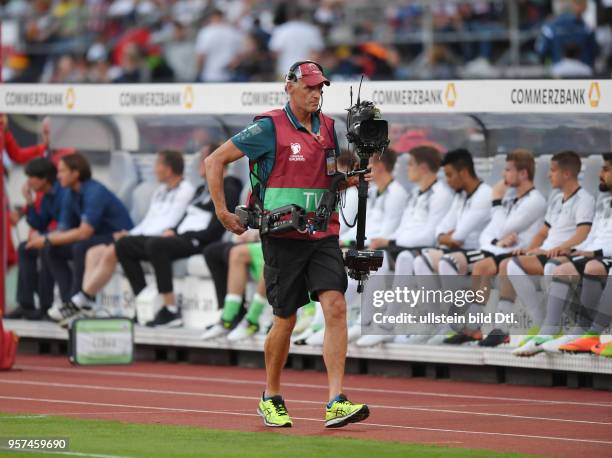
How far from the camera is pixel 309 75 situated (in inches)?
465

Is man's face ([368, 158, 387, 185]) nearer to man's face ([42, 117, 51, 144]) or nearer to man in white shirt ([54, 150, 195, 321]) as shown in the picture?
man in white shirt ([54, 150, 195, 321])

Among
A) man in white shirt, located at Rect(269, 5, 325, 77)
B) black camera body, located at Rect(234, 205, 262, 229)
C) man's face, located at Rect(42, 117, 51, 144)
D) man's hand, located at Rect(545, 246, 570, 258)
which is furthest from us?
man in white shirt, located at Rect(269, 5, 325, 77)

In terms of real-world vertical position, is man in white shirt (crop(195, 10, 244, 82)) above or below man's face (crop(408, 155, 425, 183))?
above

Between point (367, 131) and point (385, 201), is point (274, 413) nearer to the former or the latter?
point (367, 131)

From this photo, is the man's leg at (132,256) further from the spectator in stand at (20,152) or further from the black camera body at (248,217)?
the black camera body at (248,217)

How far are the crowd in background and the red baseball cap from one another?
9.95m

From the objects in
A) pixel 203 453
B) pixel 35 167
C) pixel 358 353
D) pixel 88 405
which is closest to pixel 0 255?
pixel 35 167

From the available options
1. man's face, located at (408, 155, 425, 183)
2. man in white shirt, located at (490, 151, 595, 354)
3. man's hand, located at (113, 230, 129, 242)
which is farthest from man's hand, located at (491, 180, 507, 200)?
man's hand, located at (113, 230, 129, 242)

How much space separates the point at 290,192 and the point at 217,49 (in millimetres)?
16328

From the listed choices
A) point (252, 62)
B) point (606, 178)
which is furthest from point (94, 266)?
point (252, 62)

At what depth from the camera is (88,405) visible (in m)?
13.5

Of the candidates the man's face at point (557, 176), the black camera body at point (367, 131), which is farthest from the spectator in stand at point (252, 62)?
the black camera body at point (367, 131)

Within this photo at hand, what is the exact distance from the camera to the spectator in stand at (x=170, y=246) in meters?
18.6

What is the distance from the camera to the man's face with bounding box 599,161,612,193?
15469 mm
